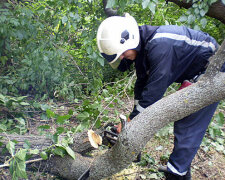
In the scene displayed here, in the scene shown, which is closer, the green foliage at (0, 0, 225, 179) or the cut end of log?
the cut end of log

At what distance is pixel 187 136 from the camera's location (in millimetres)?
2053

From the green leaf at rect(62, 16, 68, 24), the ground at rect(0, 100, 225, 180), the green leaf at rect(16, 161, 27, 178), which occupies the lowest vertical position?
the ground at rect(0, 100, 225, 180)

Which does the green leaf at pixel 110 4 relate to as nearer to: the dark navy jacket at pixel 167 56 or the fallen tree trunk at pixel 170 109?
the dark navy jacket at pixel 167 56

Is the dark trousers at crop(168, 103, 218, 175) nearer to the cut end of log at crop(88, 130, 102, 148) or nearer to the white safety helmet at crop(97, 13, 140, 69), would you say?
the cut end of log at crop(88, 130, 102, 148)

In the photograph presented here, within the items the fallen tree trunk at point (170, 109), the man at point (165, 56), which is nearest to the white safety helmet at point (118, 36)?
the man at point (165, 56)

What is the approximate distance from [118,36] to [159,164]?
1650mm

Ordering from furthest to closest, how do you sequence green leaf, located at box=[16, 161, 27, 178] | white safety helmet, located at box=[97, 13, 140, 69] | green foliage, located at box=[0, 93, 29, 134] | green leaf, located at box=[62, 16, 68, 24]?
green leaf, located at box=[62, 16, 68, 24]
green foliage, located at box=[0, 93, 29, 134]
white safety helmet, located at box=[97, 13, 140, 69]
green leaf, located at box=[16, 161, 27, 178]

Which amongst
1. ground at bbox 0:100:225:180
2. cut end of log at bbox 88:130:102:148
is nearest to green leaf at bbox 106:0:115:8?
cut end of log at bbox 88:130:102:148

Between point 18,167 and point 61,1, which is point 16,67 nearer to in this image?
point 61,1

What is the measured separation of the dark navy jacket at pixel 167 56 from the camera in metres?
1.88

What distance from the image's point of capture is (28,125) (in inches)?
122

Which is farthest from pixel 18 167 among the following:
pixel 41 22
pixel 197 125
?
pixel 41 22

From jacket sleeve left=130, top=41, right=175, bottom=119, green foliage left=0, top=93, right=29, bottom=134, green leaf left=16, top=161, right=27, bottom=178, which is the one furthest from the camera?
green foliage left=0, top=93, right=29, bottom=134

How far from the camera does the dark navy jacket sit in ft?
6.17
